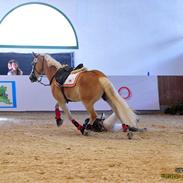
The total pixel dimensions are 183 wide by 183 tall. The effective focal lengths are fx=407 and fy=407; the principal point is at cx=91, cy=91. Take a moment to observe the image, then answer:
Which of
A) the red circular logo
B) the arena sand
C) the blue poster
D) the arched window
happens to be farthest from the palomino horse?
the arched window

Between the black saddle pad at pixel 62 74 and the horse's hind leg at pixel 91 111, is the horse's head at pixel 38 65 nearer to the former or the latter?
the black saddle pad at pixel 62 74

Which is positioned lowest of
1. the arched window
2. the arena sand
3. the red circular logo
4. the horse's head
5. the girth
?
the arena sand

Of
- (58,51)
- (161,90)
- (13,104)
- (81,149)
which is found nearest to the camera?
(81,149)

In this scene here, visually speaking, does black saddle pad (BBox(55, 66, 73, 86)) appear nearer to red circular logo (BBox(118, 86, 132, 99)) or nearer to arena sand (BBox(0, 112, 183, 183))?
arena sand (BBox(0, 112, 183, 183))

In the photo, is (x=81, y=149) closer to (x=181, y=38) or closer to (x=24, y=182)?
(x=24, y=182)

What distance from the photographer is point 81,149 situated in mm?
4539

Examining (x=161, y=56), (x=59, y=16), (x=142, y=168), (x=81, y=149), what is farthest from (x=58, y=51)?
(x=142, y=168)

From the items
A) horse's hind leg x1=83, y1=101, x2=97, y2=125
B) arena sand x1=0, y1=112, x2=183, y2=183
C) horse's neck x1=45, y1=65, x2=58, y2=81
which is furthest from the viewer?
horse's neck x1=45, y1=65, x2=58, y2=81

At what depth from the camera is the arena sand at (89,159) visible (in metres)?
3.06

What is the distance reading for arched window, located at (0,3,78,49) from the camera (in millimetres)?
15406

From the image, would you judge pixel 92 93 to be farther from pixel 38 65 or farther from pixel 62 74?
pixel 38 65

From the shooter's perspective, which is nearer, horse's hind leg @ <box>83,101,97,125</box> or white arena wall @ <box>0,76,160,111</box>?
horse's hind leg @ <box>83,101,97,125</box>

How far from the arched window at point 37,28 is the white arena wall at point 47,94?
369 cm

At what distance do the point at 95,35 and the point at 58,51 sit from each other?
1.66 m
